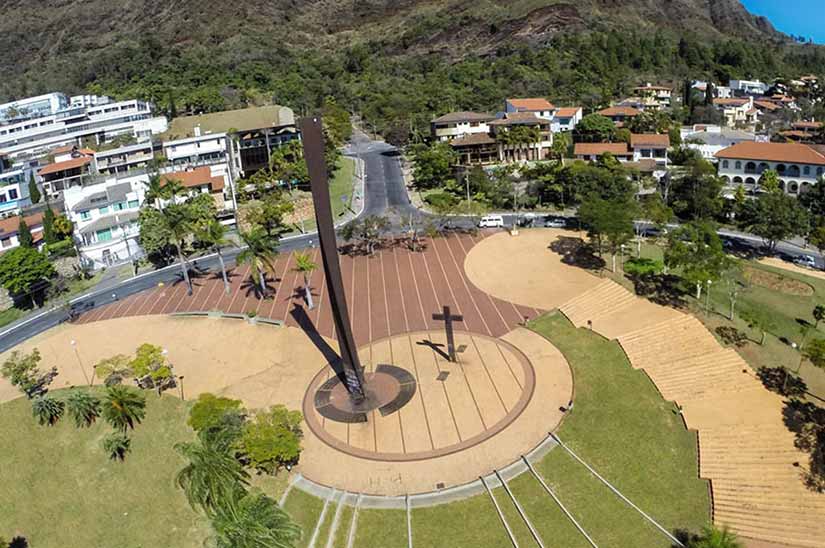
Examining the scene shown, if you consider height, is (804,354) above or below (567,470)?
above

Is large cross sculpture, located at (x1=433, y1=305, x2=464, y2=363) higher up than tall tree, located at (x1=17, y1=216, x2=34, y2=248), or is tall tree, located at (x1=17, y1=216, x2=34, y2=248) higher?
tall tree, located at (x1=17, y1=216, x2=34, y2=248)

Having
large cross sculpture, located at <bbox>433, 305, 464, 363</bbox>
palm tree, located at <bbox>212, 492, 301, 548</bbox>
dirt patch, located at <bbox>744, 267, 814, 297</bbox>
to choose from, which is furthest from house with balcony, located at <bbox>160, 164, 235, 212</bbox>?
dirt patch, located at <bbox>744, 267, 814, 297</bbox>

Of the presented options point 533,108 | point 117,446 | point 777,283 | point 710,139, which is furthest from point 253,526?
point 710,139

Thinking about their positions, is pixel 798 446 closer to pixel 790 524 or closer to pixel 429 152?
pixel 790 524

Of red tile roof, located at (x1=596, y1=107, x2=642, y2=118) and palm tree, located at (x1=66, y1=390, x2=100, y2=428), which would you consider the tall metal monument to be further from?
red tile roof, located at (x1=596, y1=107, x2=642, y2=118)

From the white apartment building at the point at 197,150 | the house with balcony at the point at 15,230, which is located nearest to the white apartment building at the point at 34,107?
the white apartment building at the point at 197,150

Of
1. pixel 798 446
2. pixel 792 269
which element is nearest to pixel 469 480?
pixel 798 446
